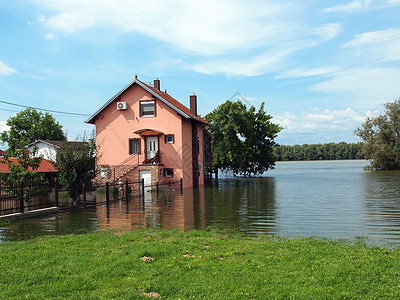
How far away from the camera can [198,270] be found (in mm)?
6660

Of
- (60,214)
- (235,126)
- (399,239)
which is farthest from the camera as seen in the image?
(235,126)

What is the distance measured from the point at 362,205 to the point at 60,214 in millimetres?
14595

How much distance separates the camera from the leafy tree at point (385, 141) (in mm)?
63000

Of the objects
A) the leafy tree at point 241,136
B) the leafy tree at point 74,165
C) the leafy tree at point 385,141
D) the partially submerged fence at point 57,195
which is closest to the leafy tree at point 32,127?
the leafy tree at point 241,136

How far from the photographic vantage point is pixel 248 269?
666 centimetres

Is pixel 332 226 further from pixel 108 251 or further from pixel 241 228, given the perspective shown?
pixel 108 251

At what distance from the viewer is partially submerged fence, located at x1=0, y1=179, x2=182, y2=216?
55.1ft

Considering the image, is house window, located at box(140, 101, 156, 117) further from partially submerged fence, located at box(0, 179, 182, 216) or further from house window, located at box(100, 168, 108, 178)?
partially submerged fence, located at box(0, 179, 182, 216)

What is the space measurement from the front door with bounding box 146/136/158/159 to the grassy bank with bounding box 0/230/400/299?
2445 cm

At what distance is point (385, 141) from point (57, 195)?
62.0m

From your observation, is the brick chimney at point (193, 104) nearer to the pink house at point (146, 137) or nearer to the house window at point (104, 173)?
the pink house at point (146, 137)

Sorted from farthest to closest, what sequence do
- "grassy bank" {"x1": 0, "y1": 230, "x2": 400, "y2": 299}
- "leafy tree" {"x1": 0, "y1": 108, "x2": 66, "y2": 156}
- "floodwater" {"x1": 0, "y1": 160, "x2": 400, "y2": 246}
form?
"leafy tree" {"x1": 0, "y1": 108, "x2": 66, "y2": 156} → "floodwater" {"x1": 0, "y1": 160, "x2": 400, "y2": 246} → "grassy bank" {"x1": 0, "y1": 230, "x2": 400, "y2": 299}

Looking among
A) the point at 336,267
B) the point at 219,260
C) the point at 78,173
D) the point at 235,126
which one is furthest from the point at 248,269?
the point at 235,126

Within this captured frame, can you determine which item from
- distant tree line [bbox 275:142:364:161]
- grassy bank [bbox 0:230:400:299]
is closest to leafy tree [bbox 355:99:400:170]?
grassy bank [bbox 0:230:400:299]
